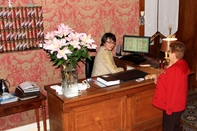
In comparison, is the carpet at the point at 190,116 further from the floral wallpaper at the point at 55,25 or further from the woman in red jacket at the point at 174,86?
the floral wallpaper at the point at 55,25

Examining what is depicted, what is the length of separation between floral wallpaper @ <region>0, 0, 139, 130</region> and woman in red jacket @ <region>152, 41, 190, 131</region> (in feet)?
5.89

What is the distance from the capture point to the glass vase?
3.07m

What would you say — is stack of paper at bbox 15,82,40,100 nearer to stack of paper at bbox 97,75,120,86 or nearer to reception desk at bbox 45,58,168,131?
reception desk at bbox 45,58,168,131

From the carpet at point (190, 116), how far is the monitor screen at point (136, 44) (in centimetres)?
125

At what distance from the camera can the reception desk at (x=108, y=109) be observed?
318cm

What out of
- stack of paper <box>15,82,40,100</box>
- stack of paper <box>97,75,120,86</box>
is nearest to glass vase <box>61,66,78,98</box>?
stack of paper <box>97,75,120,86</box>

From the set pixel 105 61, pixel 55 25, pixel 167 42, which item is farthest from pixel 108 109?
pixel 55 25

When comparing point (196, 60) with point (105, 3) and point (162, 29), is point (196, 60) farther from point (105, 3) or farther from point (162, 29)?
point (105, 3)

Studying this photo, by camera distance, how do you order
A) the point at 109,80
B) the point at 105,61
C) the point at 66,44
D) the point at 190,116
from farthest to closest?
1. the point at 190,116
2. the point at 105,61
3. the point at 109,80
4. the point at 66,44

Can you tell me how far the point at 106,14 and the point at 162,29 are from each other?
4.54 ft

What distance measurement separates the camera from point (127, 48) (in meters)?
4.87

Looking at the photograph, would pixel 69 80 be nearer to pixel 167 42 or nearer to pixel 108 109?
pixel 108 109

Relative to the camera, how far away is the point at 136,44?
475 centimetres

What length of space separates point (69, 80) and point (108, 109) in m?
0.71
